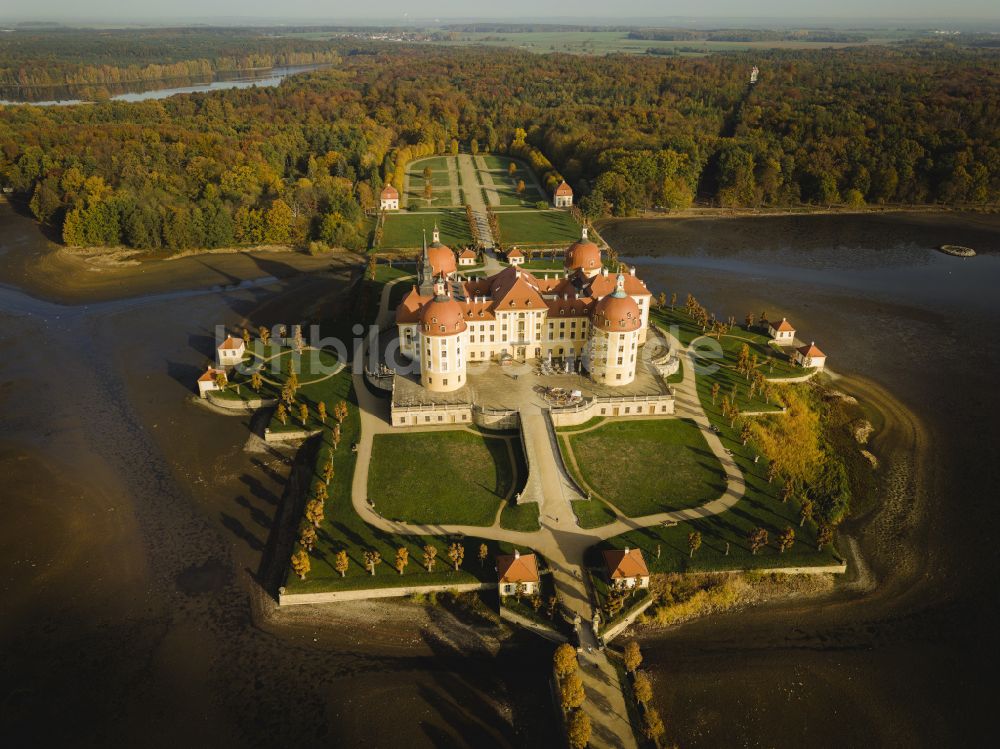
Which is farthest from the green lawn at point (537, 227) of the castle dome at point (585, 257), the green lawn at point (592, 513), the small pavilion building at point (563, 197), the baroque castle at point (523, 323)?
the green lawn at point (592, 513)

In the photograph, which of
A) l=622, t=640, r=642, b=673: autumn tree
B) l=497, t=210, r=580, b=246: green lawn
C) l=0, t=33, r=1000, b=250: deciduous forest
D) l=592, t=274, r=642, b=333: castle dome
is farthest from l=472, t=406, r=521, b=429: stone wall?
l=0, t=33, r=1000, b=250: deciduous forest

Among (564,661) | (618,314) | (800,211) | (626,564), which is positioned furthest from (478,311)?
(800,211)

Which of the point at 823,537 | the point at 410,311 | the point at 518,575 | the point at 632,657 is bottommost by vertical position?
the point at 632,657

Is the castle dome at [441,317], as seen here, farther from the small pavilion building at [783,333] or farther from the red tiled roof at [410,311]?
the small pavilion building at [783,333]

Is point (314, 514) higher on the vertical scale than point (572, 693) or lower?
lower

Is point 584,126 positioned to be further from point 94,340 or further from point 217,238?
point 94,340

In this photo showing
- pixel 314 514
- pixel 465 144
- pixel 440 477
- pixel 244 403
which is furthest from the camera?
pixel 465 144

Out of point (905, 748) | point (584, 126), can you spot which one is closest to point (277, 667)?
point (905, 748)

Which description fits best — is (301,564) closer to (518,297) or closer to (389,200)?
(518,297)
